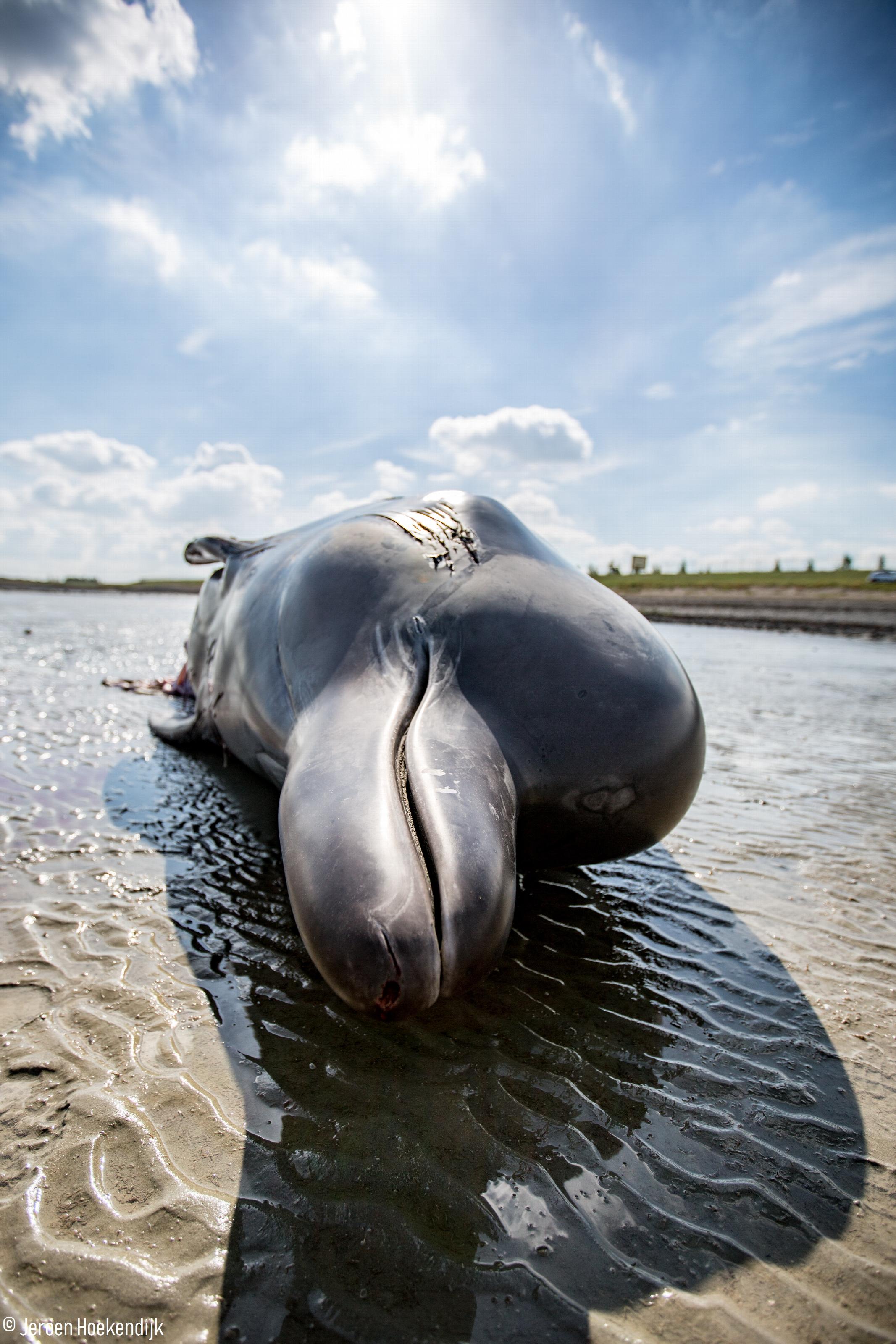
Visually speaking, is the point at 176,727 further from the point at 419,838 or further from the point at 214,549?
the point at 419,838

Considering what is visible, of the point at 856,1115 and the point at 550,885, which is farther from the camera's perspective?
the point at 550,885

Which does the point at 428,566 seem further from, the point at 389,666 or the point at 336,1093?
the point at 336,1093

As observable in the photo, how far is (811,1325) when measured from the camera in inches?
57.4

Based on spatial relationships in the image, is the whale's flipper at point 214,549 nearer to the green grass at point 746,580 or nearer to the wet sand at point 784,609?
the wet sand at point 784,609

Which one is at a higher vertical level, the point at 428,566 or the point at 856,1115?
the point at 428,566

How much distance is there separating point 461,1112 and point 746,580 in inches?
1979

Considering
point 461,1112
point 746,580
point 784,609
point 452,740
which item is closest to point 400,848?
point 452,740

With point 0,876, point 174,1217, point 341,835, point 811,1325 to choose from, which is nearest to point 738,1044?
point 811,1325

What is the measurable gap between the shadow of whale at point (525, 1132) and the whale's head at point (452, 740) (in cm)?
42

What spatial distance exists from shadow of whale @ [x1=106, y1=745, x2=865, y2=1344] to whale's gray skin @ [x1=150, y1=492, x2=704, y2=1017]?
0.41 meters

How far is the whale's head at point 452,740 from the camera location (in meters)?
1.84

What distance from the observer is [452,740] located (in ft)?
8.00

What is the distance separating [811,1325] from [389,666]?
218 cm

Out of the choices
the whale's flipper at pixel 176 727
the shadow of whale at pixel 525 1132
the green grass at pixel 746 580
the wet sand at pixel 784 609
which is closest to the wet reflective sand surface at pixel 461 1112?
the shadow of whale at pixel 525 1132
